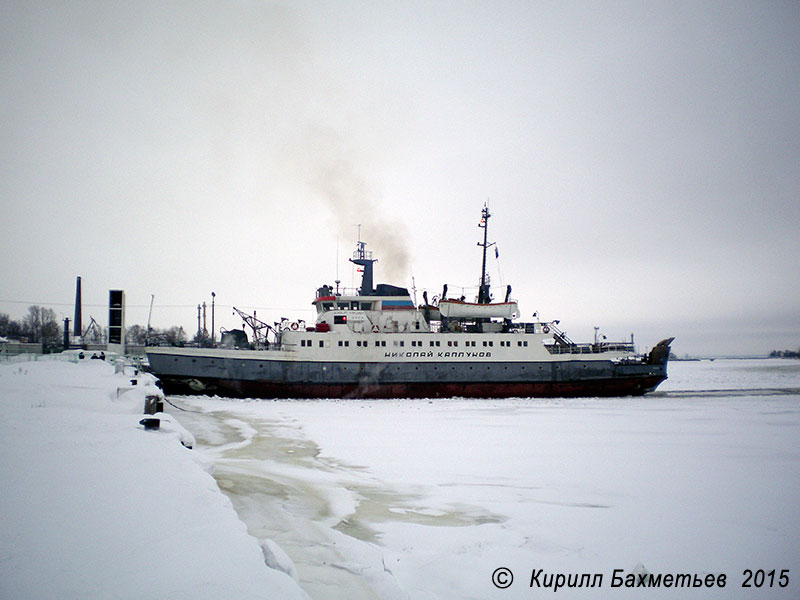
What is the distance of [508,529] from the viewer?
6.54m

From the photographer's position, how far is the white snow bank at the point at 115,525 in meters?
3.25

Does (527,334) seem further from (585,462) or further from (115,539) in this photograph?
(115,539)

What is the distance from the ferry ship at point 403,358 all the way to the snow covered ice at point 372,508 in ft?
35.8

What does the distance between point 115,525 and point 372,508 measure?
13.6 ft

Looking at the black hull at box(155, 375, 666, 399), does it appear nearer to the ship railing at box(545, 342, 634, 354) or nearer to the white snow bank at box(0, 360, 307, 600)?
the ship railing at box(545, 342, 634, 354)

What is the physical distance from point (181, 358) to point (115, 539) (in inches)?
894

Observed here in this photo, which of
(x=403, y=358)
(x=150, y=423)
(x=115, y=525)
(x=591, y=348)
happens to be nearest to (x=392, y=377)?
(x=403, y=358)

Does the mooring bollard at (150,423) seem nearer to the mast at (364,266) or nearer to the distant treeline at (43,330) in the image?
the mast at (364,266)

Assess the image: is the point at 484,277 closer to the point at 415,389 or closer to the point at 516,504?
the point at 415,389

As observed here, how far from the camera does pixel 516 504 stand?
753 centimetres

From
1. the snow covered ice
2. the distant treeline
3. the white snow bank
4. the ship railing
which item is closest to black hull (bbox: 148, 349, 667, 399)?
the ship railing

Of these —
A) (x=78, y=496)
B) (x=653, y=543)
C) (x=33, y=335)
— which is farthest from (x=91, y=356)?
(x=33, y=335)

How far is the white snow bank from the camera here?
3.25m

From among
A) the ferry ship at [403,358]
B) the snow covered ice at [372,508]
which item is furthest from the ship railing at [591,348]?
the snow covered ice at [372,508]
